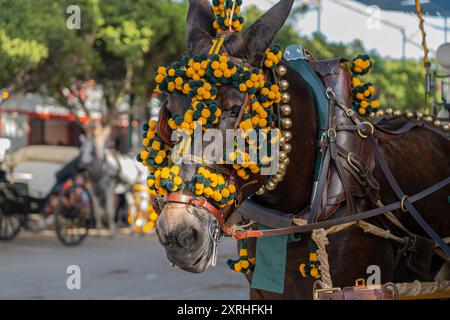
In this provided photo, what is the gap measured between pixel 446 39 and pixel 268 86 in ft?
11.5

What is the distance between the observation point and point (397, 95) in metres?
24.9

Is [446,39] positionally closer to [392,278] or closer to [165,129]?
[392,278]

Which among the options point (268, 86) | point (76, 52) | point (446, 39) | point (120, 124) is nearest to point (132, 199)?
point (76, 52)

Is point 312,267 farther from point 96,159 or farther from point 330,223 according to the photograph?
point 96,159

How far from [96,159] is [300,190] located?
951cm

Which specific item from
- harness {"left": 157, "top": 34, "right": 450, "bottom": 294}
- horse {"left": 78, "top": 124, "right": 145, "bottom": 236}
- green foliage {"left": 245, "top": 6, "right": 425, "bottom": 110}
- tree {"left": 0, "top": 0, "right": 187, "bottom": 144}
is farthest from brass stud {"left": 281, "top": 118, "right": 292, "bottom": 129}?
green foliage {"left": 245, "top": 6, "right": 425, "bottom": 110}

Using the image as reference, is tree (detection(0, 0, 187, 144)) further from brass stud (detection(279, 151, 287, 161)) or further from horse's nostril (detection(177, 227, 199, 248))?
horse's nostril (detection(177, 227, 199, 248))

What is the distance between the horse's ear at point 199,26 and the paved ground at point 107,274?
4506 millimetres

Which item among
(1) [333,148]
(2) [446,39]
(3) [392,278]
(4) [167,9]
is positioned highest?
(4) [167,9]

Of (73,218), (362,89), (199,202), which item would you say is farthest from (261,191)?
(73,218)

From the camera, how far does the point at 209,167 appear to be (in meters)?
2.63

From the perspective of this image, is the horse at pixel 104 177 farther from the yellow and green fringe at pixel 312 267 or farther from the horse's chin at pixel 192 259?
the horse's chin at pixel 192 259

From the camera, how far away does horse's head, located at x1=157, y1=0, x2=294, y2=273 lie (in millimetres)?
2494

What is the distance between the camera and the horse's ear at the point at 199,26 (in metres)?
2.92
